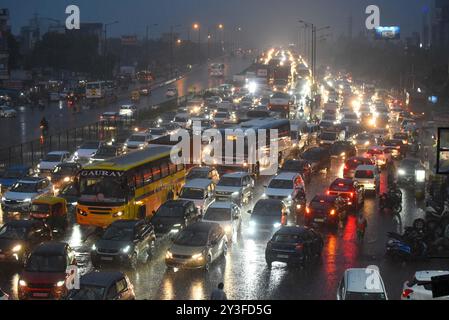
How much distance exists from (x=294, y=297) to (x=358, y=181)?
45.4ft

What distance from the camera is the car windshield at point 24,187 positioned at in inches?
1052

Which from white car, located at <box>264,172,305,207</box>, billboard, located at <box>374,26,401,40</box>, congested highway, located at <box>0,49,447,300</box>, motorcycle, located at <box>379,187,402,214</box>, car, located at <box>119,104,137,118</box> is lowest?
congested highway, located at <box>0,49,447,300</box>

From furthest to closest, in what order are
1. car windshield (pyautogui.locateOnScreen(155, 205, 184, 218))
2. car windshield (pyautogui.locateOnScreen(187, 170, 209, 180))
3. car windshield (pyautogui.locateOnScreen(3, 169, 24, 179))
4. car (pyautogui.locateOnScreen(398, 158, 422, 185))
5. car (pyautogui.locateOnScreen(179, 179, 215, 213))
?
1. car (pyautogui.locateOnScreen(398, 158, 422, 185))
2. car windshield (pyautogui.locateOnScreen(3, 169, 24, 179))
3. car windshield (pyautogui.locateOnScreen(187, 170, 209, 180))
4. car (pyautogui.locateOnScreen(179, 179, 215, 213))
5. car windshield (pyautogui.locateOnScreen(155, 205, 184, 218))

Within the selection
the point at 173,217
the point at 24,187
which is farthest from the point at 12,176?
the point at 173,217

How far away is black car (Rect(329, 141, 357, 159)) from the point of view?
40.4 m

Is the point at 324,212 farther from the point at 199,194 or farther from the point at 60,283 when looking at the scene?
the point at 60,283

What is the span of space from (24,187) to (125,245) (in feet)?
29.8

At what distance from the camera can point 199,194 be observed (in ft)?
83.9

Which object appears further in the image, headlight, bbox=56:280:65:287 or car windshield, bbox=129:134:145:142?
car windshield, bbox=129:134:145:142

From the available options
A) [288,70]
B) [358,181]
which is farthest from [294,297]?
[288,70]

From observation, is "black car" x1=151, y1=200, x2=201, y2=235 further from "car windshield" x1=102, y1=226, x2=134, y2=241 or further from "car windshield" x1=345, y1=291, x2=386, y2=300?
"car windshield" x1=345, y1=291, x2=386, y2=300

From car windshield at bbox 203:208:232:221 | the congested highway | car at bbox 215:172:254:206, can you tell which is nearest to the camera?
the congested highway

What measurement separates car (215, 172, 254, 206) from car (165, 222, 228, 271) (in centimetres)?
718

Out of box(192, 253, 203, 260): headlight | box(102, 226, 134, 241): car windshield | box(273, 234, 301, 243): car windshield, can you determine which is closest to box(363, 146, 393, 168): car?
box(273, 234, 301, 243): car windshield
